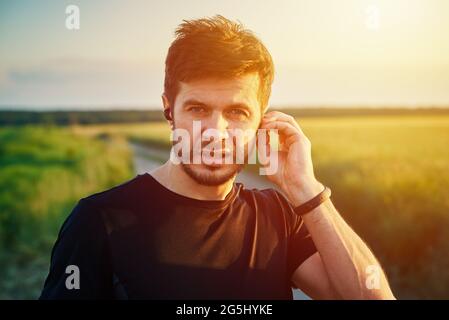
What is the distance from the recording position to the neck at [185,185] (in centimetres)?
189

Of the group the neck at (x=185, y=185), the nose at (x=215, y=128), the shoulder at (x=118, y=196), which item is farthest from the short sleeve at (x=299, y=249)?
the shoulder at (x=118, y=196)

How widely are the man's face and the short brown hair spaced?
3 centimetres

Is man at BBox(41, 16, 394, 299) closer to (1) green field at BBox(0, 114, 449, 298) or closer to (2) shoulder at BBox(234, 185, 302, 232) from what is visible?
(2) shoulder at BBox(234, 185, 302, 232)

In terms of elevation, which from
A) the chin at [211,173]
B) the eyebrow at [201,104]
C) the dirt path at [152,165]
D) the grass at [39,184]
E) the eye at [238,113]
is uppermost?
the eyebrow at [201,104]

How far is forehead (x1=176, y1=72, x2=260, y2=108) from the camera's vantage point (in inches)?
73.0

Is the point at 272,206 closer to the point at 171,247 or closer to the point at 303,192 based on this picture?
the point at 303,192

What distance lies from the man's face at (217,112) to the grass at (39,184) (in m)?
3.40

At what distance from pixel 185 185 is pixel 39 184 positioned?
258 inches

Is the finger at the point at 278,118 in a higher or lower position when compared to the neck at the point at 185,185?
higher

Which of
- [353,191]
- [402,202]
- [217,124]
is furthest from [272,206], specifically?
[353,191]

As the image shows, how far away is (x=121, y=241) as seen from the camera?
1.77 m

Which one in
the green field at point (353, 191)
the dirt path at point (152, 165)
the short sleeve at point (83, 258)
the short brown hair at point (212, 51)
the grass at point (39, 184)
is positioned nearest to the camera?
the short sleeve at point (83, 258)

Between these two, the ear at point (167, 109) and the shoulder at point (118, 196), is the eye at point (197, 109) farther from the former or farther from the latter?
the shoulder at point (118, 196)
